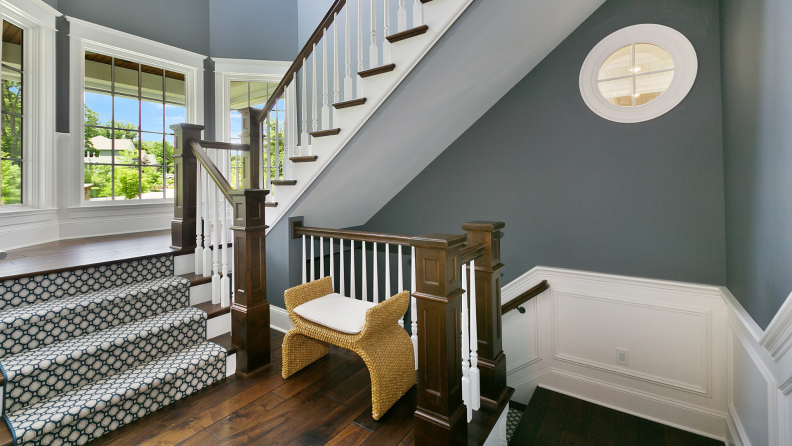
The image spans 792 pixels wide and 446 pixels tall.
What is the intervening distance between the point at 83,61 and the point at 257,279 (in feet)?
11.0

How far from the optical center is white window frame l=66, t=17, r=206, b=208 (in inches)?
145

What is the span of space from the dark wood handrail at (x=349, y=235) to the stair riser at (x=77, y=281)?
3.14ft

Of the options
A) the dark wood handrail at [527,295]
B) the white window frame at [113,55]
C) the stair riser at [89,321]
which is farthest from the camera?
the white window frame at [113,55]

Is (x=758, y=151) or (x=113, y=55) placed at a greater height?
(x=113, y=55)

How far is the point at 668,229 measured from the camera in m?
2.59

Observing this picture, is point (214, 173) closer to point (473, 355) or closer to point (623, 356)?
point (473, 355)

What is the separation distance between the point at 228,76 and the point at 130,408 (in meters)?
4.12

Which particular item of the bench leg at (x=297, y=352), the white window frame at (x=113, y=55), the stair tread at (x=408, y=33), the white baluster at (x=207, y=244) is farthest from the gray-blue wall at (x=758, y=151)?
the white window frame at (x=113, y=55)

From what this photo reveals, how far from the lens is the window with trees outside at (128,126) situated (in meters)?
3.92

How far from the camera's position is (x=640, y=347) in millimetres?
2691

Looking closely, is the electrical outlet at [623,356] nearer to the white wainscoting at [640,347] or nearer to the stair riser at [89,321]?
the white wainscoting at [640,347]

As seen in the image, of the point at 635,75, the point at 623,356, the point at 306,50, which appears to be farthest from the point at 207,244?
the point at 635,75

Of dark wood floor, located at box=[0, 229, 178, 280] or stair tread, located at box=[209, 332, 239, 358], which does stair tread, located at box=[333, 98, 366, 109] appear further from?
stair tread, located at box=[209, 332, 239, 358]

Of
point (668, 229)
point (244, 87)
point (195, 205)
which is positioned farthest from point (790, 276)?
point (244, 87)
